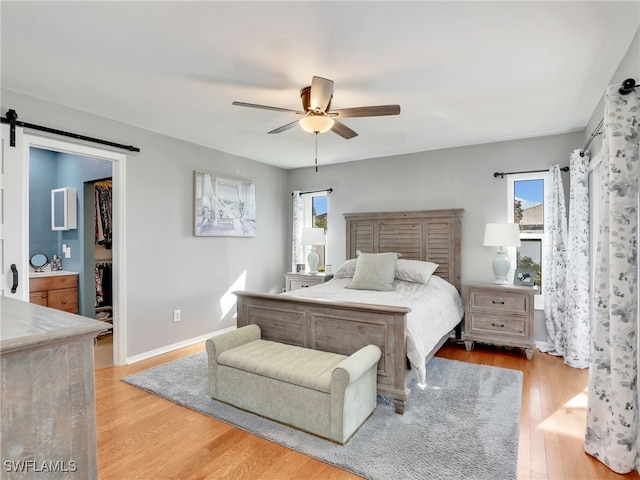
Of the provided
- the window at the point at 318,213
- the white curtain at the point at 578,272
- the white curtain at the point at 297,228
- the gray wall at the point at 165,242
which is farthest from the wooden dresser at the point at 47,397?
the white curtain at the point at 297,228

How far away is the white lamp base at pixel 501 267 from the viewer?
400 cm

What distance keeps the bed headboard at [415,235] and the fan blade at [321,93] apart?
253 centimetres

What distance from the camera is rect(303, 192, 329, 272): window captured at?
5.58 m

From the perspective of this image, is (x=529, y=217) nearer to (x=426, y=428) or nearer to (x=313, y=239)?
(x=313, y=239)

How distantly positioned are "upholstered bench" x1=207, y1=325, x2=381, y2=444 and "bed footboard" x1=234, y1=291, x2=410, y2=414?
0.12 meters

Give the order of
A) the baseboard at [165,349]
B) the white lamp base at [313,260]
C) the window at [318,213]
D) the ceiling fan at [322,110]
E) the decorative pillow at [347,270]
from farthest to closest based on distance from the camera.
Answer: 1. the window at [318,213]
2. the white lamp base at [313,260]
3. the decorative pillow at [347,270]
4. the baseboard at [165,349]
5. the ceiling fan at [322,110]

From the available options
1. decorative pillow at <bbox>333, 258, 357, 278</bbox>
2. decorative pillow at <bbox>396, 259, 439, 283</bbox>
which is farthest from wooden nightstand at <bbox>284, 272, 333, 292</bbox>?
decorative pillow at <bbox>396, 259, 439, 283</bbox>

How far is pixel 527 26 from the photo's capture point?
1961 mm

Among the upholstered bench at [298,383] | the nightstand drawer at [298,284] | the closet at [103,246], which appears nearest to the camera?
the upholstered bench at [298,383]

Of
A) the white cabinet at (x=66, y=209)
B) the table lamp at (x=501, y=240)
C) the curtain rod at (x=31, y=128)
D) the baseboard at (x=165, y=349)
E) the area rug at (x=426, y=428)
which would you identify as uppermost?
the curtain rod at (x=31, y=128)

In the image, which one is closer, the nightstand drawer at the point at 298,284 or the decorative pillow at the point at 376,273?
the decorative pillow at the point at 376,273

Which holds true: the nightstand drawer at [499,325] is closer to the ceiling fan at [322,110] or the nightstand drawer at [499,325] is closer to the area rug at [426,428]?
the area rug at [426,428]

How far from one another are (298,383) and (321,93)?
6.27 ft

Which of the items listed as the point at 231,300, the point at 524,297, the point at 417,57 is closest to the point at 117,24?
the point at 417,57
